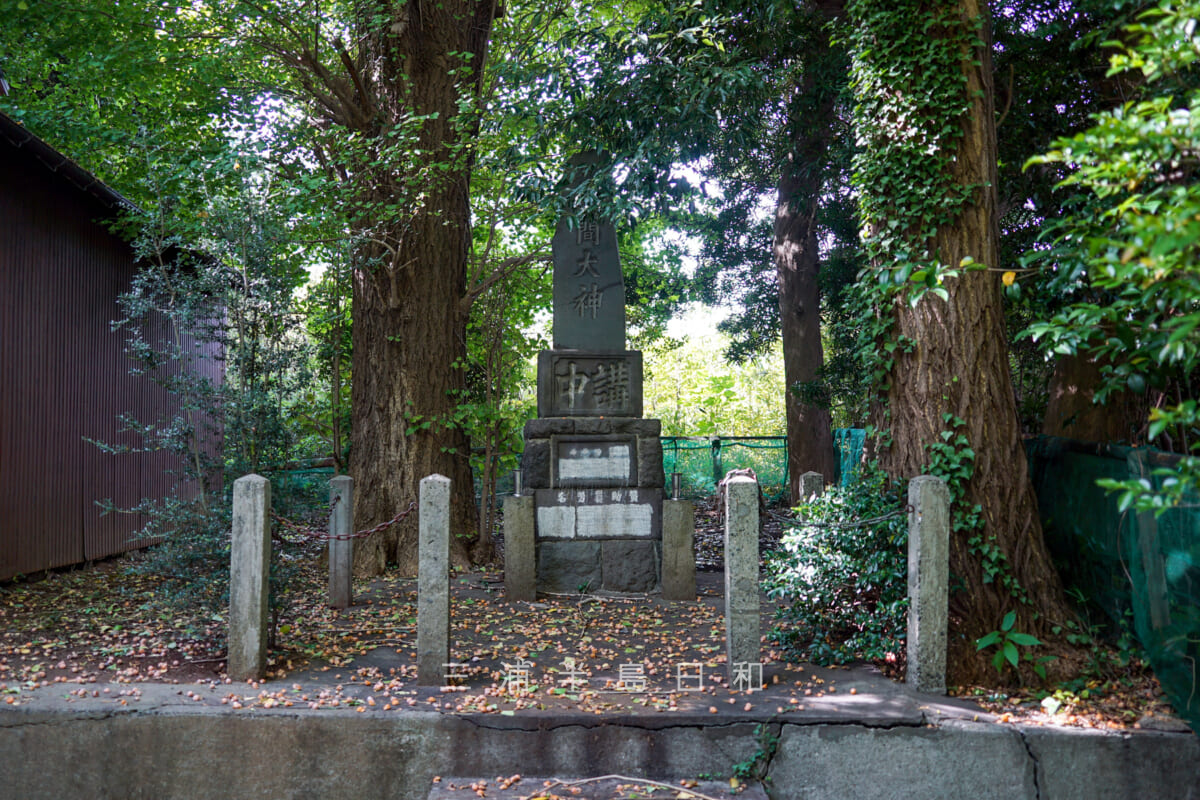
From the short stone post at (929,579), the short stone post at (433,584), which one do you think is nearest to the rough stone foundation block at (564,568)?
the short stone post at (433,584)

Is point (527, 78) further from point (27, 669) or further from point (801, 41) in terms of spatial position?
point (27, 669)

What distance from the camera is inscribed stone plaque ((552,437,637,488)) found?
26.3ft

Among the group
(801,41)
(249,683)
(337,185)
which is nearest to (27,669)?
(249,683)

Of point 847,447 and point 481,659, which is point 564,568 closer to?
point 481,659

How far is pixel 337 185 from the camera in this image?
27.6 ft

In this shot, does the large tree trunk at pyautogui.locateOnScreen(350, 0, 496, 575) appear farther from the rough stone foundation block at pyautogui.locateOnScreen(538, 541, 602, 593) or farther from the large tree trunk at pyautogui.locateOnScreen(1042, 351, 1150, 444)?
the large tree trunk at pyautogui.locateOnScreen(1042, 351, 1150, 444)

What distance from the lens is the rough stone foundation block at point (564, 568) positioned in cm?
796

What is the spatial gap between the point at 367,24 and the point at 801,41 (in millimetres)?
4746

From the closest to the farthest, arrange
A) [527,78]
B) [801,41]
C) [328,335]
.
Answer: [527,78] < [801,41] < [328,335]

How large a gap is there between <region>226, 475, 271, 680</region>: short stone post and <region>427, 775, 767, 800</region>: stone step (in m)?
1.50

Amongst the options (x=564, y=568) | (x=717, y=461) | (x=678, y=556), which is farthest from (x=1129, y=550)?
(x=717, y=461)

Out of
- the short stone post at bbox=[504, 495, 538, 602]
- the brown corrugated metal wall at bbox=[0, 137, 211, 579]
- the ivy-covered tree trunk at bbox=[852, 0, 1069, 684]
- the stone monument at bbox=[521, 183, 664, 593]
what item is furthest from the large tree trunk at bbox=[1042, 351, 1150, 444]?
the brown corrugated metal wall at bbox=[0, 137, 211, 579]

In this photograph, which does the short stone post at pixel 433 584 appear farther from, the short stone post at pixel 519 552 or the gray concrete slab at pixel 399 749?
the short stone post at pixel 519 552

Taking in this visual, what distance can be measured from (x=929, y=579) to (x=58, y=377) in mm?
8373
